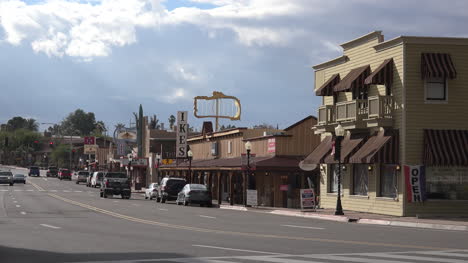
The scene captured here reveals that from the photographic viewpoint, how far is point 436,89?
113ft

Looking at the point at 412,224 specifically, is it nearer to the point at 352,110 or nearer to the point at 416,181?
the point at 416,181

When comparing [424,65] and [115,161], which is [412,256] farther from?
[115,161]

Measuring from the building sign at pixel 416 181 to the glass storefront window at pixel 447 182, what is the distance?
53 cm

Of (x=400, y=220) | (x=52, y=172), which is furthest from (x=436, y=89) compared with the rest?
(x=52, y=172)

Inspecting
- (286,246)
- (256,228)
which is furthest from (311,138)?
(286,246)

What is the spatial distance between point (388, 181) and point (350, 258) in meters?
20.5

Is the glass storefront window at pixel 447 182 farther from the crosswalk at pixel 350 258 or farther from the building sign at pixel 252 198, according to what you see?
the crosswalk at pixel 350 258

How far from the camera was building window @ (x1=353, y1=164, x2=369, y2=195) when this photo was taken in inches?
1491

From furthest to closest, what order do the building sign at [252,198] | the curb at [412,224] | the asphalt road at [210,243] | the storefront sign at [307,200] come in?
the building sign at [252,198], the storefront sign at [307,200], the curb at [412,224], the asphalt road at [210,243]

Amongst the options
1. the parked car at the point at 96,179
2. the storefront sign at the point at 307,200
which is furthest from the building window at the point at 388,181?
the parked car at the point at 96,179

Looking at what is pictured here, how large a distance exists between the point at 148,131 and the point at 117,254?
8510 cm

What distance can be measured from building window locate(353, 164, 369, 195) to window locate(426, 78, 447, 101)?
5429 mm

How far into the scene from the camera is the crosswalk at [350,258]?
15211 mm

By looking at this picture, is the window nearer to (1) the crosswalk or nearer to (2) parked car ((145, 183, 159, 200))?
(1) the crosswalk
